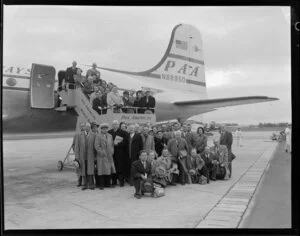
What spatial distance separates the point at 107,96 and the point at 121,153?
1.06 metres

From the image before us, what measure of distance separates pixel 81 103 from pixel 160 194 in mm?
2100

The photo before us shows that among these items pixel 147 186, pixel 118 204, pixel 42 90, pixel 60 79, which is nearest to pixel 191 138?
pixel 147 186

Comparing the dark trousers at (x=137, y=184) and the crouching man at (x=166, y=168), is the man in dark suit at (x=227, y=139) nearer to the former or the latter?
the crouching man at (x=166, y=168)

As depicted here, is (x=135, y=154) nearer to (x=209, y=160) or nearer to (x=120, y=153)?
(x=120, y=153)

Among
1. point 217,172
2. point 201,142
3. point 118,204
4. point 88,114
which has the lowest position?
point 118,204

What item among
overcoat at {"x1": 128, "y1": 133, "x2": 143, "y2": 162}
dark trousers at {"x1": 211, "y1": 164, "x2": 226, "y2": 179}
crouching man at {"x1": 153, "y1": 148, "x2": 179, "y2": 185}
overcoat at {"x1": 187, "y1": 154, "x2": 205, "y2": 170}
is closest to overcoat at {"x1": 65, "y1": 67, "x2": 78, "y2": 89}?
overcoat at {"x1": 128, "y1": 133, "x2": 143, "y2": 162}

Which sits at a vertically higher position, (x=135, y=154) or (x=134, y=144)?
(x=134, y=144)

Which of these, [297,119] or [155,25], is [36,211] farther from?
[297,119]

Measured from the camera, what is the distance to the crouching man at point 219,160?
6.43m

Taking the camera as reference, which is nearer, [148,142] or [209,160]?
[148,142]

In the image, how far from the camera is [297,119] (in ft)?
12.3

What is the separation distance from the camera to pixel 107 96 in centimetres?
579

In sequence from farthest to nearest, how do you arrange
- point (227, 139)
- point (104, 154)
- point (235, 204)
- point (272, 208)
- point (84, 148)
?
point (227, 139)
point (84, 148)
point (104, 154)
point (235, 204)
point (272, 208)

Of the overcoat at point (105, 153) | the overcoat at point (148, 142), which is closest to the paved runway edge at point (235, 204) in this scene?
the overcoat at point (148, 142)
